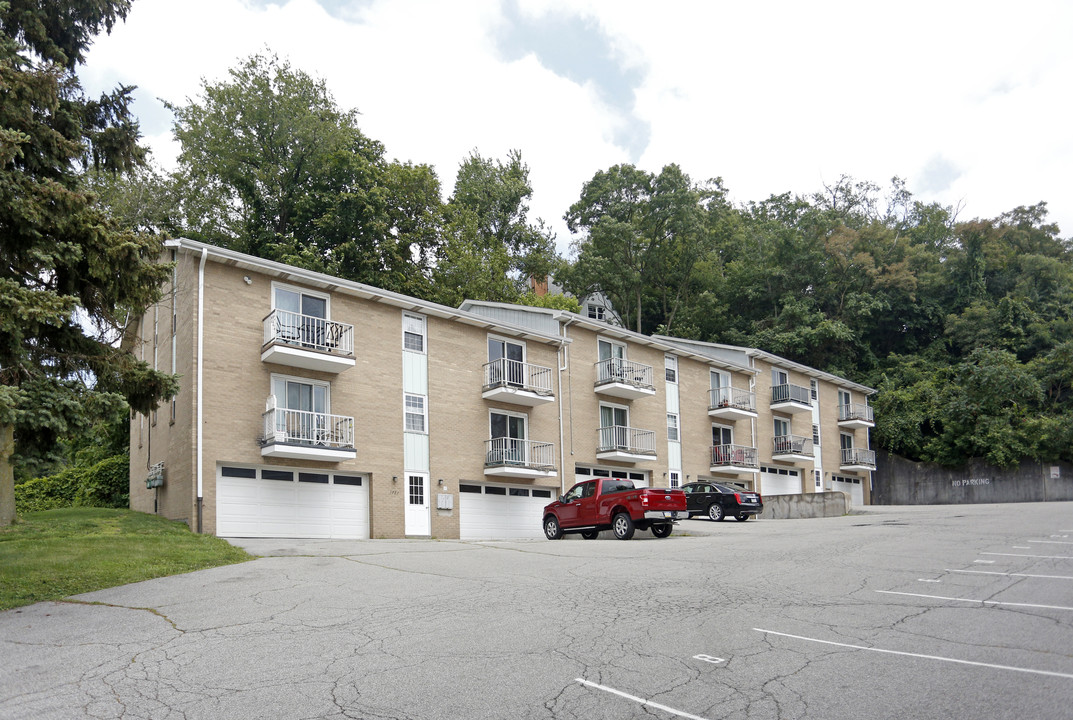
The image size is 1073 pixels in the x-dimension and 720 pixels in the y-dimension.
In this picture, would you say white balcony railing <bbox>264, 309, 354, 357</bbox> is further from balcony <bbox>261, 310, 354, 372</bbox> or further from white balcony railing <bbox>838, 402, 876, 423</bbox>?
white balcony railing <bbox>838, 402, 876, 423</bbox>

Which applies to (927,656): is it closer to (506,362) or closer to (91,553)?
(91,553)

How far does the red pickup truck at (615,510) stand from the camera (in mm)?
20844

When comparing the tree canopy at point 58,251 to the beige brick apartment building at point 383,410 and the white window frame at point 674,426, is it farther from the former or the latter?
the white window frame at point 674,426

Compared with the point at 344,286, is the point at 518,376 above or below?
below

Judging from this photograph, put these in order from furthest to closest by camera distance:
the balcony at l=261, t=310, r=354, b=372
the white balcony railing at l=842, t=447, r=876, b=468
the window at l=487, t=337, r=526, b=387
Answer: the white balcony railing at l=842, t=447, r=876, b=468, the window at l=487, t=337, r=526, b=387, the balcony at l=261, t=310, r=354, b=372

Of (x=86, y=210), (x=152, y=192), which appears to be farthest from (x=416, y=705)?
(x=152, y=192)

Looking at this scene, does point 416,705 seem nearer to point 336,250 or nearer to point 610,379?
point 610,379

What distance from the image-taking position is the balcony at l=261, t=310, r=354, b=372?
896 inches

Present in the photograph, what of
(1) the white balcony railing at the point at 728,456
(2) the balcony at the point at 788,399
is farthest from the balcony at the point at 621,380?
(2) the balcony at the point at 788,399

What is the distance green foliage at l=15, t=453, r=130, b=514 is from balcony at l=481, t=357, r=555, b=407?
14.2 metres

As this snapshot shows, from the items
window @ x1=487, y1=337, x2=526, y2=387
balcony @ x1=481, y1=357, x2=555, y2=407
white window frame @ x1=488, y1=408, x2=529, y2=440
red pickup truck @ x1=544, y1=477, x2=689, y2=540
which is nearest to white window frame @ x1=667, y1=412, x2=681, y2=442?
balcony @ x1=481, y1=357, x2=555, y2=407

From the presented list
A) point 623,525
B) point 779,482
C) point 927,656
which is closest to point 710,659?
point 927,656

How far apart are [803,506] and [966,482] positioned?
18619 mm

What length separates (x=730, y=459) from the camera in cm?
3794
